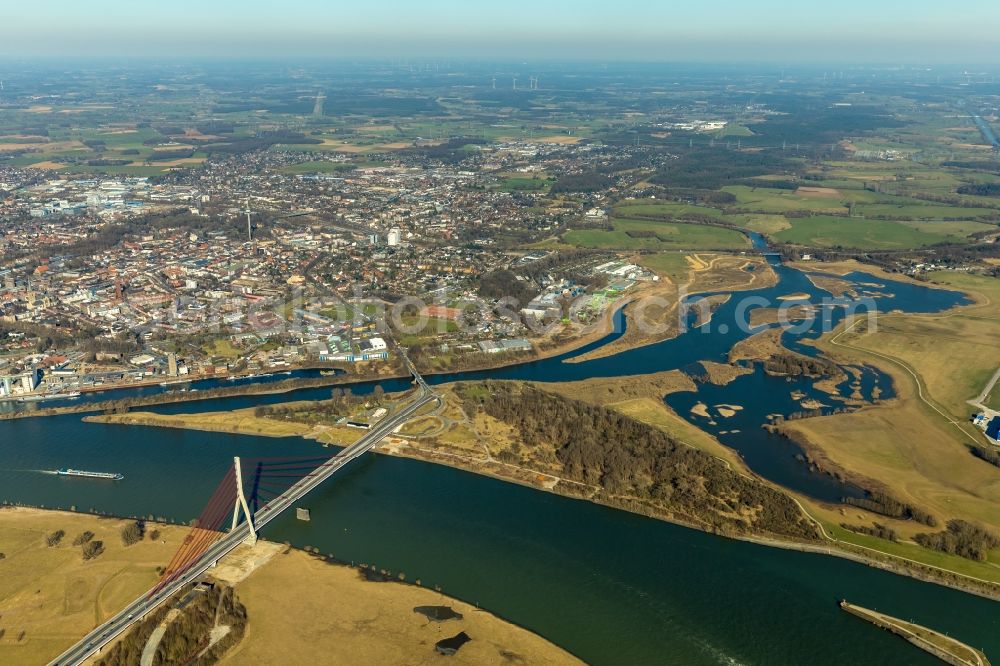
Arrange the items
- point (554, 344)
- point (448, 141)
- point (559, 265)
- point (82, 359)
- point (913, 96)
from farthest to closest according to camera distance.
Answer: point (913, 96) < point (448, 141) < point (559, 265) < point (554, 344) < point (82, 359)

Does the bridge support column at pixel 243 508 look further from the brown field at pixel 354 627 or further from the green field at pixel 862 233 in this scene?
the green field at pixel 862 233

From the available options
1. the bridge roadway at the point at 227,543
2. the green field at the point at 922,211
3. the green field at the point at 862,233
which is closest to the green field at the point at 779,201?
the green field at the point at 922,211

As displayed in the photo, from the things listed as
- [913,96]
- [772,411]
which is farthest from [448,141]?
[913,96]

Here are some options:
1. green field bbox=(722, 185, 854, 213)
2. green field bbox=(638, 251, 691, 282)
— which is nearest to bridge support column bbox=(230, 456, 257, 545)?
green field bbox=(638, 251, 691, 282)

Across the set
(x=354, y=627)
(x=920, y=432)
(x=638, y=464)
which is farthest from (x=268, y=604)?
(x=920, y=432)

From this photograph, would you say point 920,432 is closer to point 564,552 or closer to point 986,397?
point 986,397

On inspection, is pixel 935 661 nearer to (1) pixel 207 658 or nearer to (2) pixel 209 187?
(1) pixel 207 658
